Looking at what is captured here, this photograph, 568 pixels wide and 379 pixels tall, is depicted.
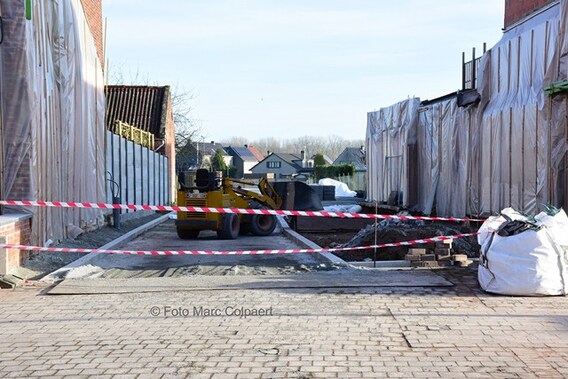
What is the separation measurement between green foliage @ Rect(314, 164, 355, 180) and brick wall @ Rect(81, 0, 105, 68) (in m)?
45.1

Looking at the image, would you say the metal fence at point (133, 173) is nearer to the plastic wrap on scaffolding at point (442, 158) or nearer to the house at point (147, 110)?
the house at point (147, 110)

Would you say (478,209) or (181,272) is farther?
(478,209)

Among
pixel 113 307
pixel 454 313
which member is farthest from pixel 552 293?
pixel 113 307

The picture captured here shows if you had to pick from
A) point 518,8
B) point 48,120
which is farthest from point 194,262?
point 518,8

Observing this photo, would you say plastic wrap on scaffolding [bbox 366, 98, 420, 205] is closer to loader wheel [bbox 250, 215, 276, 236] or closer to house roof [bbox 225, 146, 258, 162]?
loader wheel [bbox 250, 215, 276, 236]

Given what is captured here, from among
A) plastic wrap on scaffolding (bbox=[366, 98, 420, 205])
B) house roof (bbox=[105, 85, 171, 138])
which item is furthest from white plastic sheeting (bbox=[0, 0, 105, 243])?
house roof (bbox=[105, 85, 171, 138])

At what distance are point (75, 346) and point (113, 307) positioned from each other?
69.5 inches

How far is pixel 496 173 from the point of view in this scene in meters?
17.7

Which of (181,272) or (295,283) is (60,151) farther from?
(295,283)

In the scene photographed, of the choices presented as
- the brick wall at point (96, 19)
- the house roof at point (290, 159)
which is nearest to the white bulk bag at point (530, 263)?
the brick wall at point (96, 19)

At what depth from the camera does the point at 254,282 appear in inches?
382

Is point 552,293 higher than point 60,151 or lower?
lower

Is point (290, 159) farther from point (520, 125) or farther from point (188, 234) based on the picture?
point (520, 125)

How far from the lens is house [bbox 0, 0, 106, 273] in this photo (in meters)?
11.2
